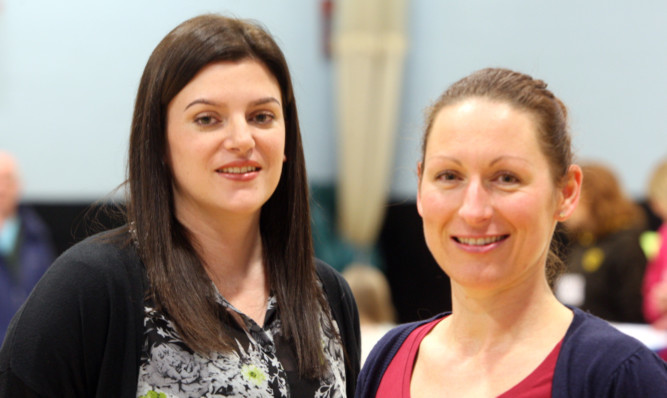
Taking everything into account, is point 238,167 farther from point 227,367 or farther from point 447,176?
point 447,176

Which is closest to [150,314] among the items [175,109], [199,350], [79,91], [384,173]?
[199,350]

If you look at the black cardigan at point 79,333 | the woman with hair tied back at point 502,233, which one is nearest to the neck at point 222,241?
the black cardigan at point 79,333

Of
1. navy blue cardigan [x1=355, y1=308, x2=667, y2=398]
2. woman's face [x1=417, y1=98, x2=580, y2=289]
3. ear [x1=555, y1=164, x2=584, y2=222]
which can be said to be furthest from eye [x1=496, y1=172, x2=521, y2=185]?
navy blue cardigan [x1=355, y1=308, x2=667, y2=398]

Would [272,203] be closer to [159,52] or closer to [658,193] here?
[159,52]

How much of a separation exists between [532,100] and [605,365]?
0.49 metres

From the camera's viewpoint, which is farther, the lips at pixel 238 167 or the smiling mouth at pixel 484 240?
the lips at pixel 238 167

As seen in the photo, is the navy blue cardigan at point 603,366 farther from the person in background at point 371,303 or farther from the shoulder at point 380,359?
the person in background at point 371,303

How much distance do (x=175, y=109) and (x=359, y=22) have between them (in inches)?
231

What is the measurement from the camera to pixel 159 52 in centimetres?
190

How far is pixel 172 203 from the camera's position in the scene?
6.53ft

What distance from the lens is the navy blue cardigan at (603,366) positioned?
133 centimetres

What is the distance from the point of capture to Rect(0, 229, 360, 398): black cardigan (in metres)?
1.69

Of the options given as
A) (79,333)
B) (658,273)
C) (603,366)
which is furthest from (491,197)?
(658,273)

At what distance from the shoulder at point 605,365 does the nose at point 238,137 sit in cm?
82
